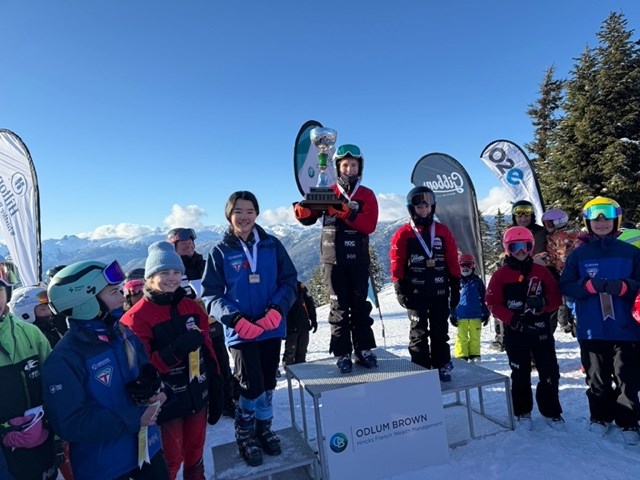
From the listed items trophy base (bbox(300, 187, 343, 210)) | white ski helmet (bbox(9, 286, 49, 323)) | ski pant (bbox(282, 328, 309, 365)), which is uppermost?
trophy base (bbox(300, 187, 343, 210))

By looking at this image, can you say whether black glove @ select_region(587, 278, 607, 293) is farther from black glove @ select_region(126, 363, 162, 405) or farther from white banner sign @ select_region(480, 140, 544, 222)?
white banner sign @ select_region(480, 140, 544, 222)

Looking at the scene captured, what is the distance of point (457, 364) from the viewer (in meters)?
5.25

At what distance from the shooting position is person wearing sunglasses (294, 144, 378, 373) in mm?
4184

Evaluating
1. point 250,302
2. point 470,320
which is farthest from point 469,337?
point 250,302

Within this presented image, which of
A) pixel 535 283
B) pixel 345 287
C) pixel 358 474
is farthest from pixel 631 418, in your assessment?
pixel 345 287

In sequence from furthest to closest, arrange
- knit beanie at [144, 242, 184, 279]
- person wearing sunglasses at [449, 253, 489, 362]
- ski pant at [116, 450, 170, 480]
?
person wearing sunglasses at [449, 253, 489, 362]
knit beanie at [144, 242, 184, 279]
ski pant at [116, 450, 170, 480]

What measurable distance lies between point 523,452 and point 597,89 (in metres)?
20.7

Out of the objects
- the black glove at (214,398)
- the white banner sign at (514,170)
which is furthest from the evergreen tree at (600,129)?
the black glove at (214,398)

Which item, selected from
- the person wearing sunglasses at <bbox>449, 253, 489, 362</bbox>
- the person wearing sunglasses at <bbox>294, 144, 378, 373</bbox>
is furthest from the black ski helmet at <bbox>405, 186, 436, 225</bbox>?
the person wearing sunglasses at <bbox>449, 253, 489, 362</bbox>

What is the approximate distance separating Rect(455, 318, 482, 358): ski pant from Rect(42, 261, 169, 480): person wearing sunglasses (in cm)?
586

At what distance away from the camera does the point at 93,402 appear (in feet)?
7.71

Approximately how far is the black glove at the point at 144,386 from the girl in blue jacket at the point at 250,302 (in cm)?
94

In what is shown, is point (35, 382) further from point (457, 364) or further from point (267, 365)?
point (457, 364)

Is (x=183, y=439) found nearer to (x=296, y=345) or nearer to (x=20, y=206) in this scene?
(x=296, y=345)
